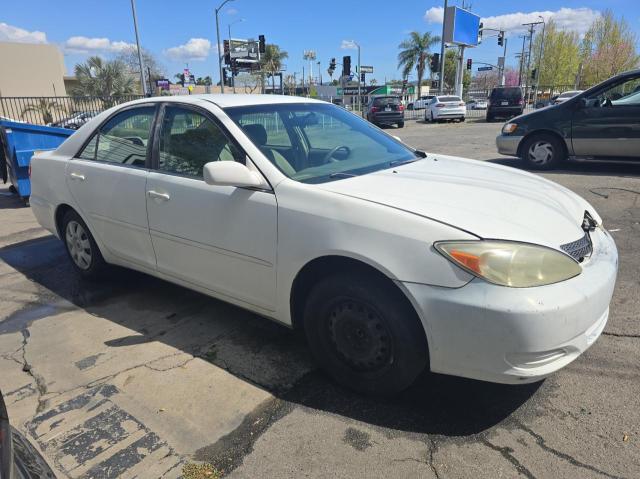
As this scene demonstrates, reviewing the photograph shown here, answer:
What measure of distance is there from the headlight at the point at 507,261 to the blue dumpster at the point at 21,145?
735 cm

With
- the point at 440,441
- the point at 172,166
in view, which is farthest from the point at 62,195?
the point at 440,441

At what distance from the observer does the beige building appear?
4591 centimetres

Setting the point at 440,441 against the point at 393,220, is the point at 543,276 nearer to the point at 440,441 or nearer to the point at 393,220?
the point at 393,220

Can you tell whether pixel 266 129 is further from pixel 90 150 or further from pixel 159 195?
pixel 90 150

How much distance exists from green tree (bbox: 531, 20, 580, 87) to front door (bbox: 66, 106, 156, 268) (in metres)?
60.7

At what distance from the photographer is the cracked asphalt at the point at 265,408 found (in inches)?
86.8

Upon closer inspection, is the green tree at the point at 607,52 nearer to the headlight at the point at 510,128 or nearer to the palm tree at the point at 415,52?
the palm tree at the point at 415,52

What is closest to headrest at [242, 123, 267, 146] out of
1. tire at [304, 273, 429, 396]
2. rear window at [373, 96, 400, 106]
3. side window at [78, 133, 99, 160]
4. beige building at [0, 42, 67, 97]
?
tire at [304, 273, 429, 396]

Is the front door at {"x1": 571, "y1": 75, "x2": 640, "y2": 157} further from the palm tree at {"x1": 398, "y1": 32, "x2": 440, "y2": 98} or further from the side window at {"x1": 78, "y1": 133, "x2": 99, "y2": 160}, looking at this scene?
the palm tree at {"x1": 398, "y1": 32, "x2": 440, "y2": 98}

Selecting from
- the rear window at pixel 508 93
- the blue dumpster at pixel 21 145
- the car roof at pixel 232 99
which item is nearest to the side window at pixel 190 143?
the car roof at pixel 232 99

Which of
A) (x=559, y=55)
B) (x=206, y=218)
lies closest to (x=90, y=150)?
(x=206, y=218)

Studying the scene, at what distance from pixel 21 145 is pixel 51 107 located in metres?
14.0

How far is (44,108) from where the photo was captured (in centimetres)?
1862

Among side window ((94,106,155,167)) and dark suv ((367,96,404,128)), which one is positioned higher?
side window ((94,106,155,167))
